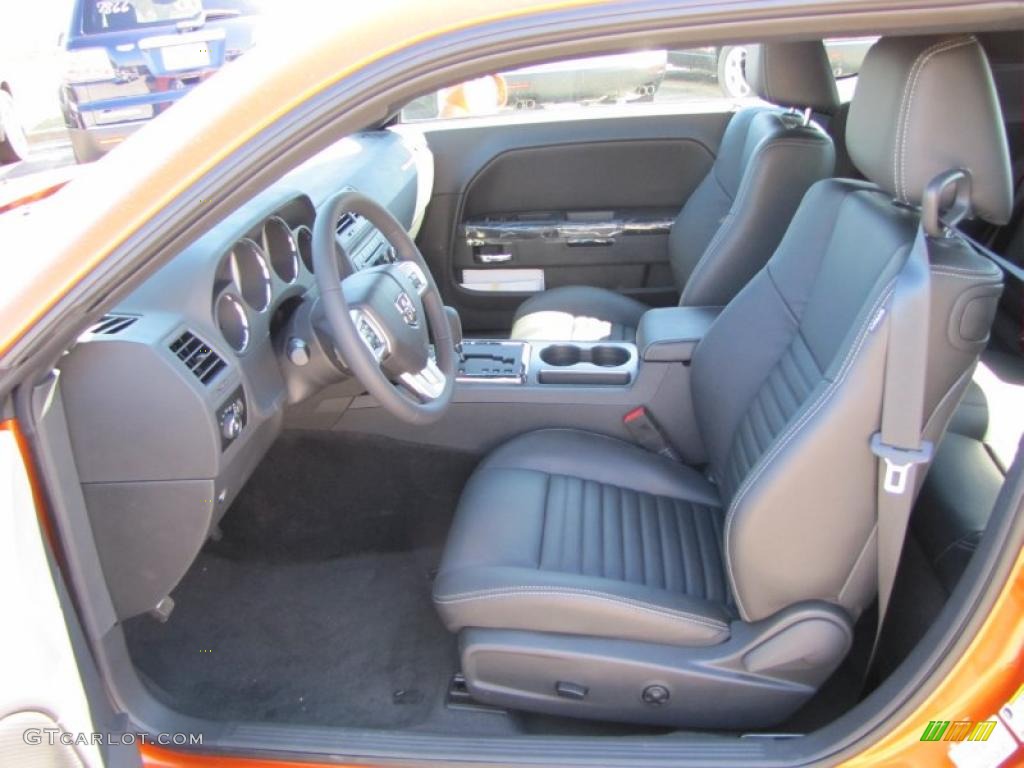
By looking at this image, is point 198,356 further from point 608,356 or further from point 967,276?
point 608,356

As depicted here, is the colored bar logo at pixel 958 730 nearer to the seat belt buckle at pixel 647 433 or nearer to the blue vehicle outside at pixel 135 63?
the seat belt buckle at pixel 647 433

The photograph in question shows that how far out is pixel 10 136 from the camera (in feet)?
21.1

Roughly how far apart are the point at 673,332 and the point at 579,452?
0.45 m

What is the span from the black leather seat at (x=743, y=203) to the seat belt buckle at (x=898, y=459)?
1.13 meters

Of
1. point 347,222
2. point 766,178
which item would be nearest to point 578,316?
point 766,178

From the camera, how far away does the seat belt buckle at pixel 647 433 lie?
2.12 meters

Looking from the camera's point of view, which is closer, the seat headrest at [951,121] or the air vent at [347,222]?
the seat headrest at [951,121]

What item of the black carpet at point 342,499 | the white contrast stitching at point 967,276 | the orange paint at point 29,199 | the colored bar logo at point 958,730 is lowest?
the black carpet at point 342,499

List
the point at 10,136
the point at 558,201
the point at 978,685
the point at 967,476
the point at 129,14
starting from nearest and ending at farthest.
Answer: the point at 978,685, the point at 967,476, the point at 558,201, the point at 129,14, the point at 10,136

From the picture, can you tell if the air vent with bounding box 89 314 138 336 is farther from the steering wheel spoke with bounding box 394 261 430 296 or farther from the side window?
the side window

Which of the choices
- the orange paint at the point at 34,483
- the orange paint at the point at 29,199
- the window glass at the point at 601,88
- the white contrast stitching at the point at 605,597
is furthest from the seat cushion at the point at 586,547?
the window glass at the point at 601,88

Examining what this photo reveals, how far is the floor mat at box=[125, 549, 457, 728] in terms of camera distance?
5.74 feet

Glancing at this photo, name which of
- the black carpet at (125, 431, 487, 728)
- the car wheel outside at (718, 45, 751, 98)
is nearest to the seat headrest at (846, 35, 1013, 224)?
the black carpet at (125, 431, 487, 728)

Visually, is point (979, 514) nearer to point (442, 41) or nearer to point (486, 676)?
point (486, 676)
